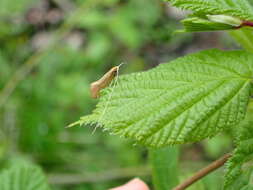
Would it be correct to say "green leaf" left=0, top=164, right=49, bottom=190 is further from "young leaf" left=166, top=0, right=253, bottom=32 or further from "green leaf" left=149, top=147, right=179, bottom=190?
"young leaf" left=166, top=0, right=253, bottom=32

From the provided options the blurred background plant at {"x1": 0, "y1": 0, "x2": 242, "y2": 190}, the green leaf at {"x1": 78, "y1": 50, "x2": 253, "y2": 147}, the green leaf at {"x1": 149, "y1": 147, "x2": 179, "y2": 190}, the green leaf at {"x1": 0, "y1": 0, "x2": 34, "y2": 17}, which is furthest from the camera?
the green leaf at {"x1": 0, "y1": 0, "x2": 34, "y2": 17}

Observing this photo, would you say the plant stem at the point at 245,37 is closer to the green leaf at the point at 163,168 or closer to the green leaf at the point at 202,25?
the green leaf at the point at 202,25

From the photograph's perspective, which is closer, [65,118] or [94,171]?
[94,171]

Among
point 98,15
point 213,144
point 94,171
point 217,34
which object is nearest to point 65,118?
point 94,171

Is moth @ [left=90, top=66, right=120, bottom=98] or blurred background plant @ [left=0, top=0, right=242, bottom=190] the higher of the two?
moth @ [left=90, top=66, right=120, bottom=98]

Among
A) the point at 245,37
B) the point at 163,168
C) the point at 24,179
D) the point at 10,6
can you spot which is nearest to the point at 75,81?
the point at 10,6

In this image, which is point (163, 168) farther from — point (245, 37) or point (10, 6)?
point (10, 6)

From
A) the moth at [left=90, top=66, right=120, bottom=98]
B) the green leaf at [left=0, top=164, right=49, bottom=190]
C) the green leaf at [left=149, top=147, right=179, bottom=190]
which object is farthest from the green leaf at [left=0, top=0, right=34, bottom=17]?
the moth at [left=90, top=66, right=120, bottom=98]

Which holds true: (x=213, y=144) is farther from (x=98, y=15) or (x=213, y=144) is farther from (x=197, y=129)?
(x=197, y=129)
